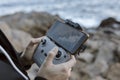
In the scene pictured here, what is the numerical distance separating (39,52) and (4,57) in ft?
0.85

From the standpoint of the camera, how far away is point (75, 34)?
1993mm

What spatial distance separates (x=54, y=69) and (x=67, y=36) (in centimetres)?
20

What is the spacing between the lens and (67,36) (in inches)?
81.0

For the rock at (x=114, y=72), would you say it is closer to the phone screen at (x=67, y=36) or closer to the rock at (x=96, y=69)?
the rock at (x=96, y=69)

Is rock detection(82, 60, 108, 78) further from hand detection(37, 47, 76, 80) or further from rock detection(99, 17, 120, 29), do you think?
rock detection(99, 17, 120, 29)

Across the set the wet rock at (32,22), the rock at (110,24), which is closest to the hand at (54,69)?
the wet rock at (32,22)

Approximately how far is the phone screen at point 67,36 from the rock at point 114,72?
4305 mm

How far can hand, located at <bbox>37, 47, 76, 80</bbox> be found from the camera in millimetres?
1914

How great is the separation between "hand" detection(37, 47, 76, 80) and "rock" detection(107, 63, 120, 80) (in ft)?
14.8

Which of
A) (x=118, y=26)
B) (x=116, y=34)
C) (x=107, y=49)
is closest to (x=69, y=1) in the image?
(x=118, y=26)

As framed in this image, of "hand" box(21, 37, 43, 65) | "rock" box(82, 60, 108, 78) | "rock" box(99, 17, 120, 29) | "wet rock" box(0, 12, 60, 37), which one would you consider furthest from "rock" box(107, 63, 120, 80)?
"rock" box(99, 17, 120, 29)

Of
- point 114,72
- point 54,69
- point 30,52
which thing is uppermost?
point 54,69

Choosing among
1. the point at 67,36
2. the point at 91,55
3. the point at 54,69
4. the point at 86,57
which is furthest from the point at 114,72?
the point at 54,69

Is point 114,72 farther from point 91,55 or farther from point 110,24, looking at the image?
point 110,24
